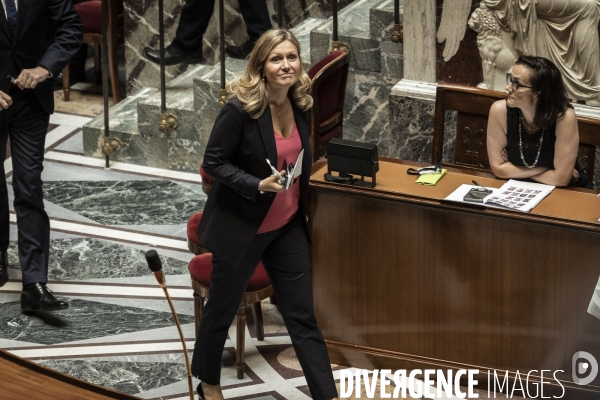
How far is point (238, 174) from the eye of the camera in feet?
13.3

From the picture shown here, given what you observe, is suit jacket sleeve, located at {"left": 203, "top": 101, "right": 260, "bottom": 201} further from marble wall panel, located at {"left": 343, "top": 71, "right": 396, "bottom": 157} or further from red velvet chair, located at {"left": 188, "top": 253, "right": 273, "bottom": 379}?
marble wall panel, located at {"left": 343, "top": 71, "right": 396, "bottom": 157}

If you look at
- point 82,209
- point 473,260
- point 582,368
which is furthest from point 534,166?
point 82,209

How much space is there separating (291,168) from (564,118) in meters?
1.24

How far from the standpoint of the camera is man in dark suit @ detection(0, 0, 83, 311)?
5129mm

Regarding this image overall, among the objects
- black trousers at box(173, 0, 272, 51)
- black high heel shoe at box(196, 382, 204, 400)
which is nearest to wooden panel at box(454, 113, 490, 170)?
black high heel shoe at box(196, 382, 204, 400)

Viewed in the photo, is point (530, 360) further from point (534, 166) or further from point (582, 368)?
point (534, 166)

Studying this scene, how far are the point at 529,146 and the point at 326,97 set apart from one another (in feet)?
4.64

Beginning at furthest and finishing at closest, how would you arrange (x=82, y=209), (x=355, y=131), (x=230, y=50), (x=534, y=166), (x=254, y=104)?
(x=230, y=50) → (x=355, y=131) → (x=82, y=209) → (x=534, y=166) → (x=254, y=104)

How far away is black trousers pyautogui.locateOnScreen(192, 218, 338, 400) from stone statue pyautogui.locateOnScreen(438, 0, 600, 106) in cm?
194

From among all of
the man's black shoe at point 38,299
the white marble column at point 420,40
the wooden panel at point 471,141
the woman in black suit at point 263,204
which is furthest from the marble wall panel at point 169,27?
the woman in black suit at point 263,204

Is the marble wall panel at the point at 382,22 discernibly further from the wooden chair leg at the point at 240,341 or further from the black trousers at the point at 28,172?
the wooden chair leg at the point at 240,341

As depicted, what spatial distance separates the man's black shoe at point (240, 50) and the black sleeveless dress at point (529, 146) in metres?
2.85

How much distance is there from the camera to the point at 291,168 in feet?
13.5

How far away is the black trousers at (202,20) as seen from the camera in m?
7.10
